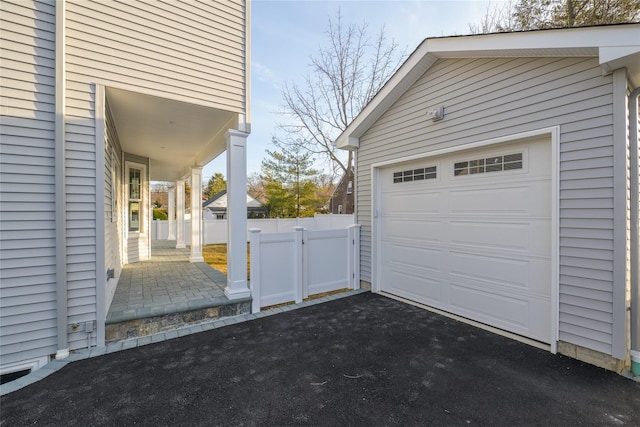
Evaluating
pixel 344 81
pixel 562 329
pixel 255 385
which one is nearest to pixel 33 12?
pixel 255 385

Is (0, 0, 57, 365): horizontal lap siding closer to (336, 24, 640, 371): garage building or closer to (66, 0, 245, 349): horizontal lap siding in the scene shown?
(66, 0, 245, 349): horizontal lap siding

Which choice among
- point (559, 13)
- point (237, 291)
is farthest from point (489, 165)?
point (559, 13)

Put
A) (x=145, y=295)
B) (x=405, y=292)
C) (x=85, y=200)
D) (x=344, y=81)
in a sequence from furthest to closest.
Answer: (x=344, y=81), (x=405, y=292), (x=145, y=295), (x=85, y=200)

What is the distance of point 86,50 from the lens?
306 centimetres

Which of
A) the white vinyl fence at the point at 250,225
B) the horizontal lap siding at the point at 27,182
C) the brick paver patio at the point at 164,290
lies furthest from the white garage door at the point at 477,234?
the white vinyl fence at the point at 250,225

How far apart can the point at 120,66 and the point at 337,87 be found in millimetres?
11737

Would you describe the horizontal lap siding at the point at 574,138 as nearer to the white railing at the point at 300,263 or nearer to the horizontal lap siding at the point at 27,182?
the white railing at the point at 300,263

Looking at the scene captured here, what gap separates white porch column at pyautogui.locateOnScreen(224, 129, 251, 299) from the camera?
410 cm

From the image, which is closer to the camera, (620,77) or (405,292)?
(620,77)

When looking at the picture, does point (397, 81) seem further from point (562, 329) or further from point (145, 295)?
point (145, 295)

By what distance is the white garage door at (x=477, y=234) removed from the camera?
3.20 m

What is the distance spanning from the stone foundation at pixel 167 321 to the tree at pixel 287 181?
14.9m

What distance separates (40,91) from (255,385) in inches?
138

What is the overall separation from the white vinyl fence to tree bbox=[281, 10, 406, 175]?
108 inches
